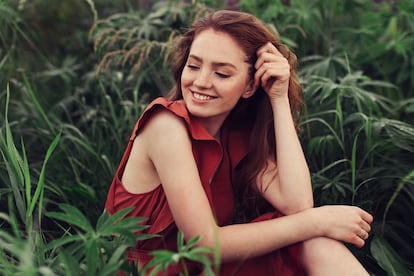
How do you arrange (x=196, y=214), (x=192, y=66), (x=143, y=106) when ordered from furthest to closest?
(x=143, y=106), (x=192, y=66), (x=196, y=214)

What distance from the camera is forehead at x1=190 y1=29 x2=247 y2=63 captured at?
5.57ft

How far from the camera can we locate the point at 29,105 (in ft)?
8.43

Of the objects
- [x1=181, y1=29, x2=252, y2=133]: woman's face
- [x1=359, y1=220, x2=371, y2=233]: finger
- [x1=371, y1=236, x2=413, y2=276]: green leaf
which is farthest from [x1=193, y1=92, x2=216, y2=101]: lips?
[x1=371, y1=236, x2=413, y2=276]: green leaf

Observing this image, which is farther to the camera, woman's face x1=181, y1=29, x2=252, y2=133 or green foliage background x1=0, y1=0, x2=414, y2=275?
green foliage background x1=0, y1=0, x2=414, y2=275

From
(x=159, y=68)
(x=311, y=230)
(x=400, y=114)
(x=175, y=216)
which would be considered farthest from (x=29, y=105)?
(x=400, y=114)

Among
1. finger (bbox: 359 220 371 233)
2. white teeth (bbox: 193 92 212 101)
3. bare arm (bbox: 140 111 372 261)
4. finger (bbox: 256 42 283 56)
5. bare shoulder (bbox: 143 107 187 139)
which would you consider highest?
finger (bbox: 256 42 283 56)

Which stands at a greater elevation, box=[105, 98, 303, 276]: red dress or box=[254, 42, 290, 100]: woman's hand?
box=[254, 42, 290, 100]: woman's hand

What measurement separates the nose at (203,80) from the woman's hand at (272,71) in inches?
6.4

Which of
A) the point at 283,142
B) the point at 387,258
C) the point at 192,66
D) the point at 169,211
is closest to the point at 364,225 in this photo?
the point at 387,258

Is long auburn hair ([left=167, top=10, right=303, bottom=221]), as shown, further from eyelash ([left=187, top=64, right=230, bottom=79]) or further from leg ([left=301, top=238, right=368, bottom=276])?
leg ([left=301, top=238, right=368, bottom=276])

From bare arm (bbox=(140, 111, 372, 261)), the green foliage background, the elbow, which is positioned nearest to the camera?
bare arm (bbox=(140, 111, 372, 261))

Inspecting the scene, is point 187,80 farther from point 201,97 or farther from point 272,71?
point 272,71

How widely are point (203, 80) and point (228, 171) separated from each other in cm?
34

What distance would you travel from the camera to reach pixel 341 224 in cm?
167
